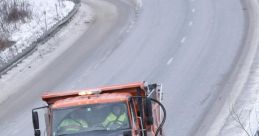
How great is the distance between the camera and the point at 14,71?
76.5ft

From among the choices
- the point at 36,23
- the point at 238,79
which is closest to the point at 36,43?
the point at 36,23

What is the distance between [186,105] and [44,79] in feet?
19.8

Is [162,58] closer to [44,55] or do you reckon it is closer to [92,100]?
[44,55]

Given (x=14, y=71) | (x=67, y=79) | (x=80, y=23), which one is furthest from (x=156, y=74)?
(x=80, y=23)

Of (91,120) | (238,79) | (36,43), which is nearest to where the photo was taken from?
(91,120)

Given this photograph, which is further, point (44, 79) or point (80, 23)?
point (80, 23)

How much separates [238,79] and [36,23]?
12.6m

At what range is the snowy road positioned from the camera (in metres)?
18.4

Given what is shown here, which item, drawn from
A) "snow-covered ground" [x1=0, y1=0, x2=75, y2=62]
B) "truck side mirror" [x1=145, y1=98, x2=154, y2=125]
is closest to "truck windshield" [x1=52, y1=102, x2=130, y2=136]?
"truck side mirror" [x1=145, y1=98, x2=154, y2=125]

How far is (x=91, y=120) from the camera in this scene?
34.7ft

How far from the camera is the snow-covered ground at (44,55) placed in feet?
72.4

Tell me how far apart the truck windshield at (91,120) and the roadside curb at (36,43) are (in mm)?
12423

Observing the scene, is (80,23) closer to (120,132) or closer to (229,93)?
(229,93)

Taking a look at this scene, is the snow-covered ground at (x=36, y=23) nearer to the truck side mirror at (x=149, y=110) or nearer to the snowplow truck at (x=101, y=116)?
the snowplow truck at (x=101, y=116)
